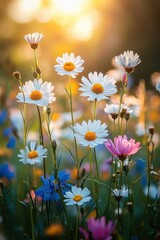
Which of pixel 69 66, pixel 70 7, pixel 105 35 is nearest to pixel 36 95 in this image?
pixel 69 66

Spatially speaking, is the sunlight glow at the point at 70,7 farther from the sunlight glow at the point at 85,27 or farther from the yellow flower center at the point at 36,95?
the yellow flower center at the point at 36,95

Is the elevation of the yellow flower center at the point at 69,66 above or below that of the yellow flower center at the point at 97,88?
above

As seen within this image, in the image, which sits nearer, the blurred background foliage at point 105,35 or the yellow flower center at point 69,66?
the yellow flower center at point 69,66

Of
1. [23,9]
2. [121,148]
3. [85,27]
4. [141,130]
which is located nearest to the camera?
[121,148]

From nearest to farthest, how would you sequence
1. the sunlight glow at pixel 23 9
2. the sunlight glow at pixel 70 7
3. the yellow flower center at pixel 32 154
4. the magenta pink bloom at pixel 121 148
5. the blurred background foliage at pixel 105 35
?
the magenta pink bloom at pixel 121 148, the yellow flower center at pixel 32 154, the sunlight glow at pixel 70 7, the blurred background foliage at pixel 105 35, the sunlight glow at pixel 23 9

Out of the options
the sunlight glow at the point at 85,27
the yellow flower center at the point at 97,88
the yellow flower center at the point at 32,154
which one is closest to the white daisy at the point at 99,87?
the yellow flower center at the point at 97,88

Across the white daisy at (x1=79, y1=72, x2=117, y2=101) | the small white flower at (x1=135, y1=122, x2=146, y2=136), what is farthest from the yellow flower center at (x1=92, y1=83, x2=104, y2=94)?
the small white flower at (x1=135, y1=122, x2=146, y2=136)

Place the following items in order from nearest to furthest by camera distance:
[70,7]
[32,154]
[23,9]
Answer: [32,154] < [70,7] < [23,9]

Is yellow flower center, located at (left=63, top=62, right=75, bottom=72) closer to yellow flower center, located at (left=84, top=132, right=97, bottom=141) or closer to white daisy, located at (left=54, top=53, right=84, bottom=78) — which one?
white daisy, located at (left=54, top=53, right=84, bottom=78)

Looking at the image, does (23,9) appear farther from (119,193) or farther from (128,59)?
(119,193)

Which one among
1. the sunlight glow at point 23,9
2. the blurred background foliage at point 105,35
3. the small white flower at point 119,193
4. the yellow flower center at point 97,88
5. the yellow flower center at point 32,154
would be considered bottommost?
the small white flower at point 119,193
